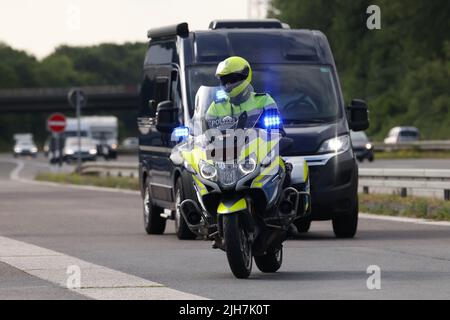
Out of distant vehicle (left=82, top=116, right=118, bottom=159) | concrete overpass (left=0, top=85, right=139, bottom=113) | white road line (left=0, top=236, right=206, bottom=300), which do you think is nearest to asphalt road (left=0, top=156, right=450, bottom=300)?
white road line (left=0, top=236, right=206, bottom=300)

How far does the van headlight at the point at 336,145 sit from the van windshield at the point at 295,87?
0.35 meters

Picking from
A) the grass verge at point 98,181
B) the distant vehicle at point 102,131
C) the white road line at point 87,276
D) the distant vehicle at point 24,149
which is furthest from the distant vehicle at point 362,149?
the distant vehicle at point 24,149

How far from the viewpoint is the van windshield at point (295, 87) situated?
58.4 feet

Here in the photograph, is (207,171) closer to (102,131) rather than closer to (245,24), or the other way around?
(245,24)

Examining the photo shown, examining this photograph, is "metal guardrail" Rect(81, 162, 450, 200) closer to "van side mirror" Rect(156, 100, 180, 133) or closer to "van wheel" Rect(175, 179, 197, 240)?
"van wheel" Rect(175, 179, 197, 240)

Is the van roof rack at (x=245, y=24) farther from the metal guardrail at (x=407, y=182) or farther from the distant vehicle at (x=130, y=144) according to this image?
the distant vehicle at (x=130, y=144)

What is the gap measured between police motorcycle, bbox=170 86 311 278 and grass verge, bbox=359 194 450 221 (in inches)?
336

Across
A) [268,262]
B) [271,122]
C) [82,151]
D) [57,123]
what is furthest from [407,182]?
[82,151]

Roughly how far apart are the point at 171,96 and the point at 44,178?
32.2 m

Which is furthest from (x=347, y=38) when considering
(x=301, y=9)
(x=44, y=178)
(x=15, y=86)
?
(x=15, y=86)

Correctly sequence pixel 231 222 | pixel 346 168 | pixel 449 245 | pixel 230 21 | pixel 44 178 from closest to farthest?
pixel 231 222 → pixel 449 245 → pixel 346 168 → pixel 230 21 → pixel 44 178

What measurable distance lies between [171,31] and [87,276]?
6944 millimetres

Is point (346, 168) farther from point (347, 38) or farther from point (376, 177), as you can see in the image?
point (347, 38)
